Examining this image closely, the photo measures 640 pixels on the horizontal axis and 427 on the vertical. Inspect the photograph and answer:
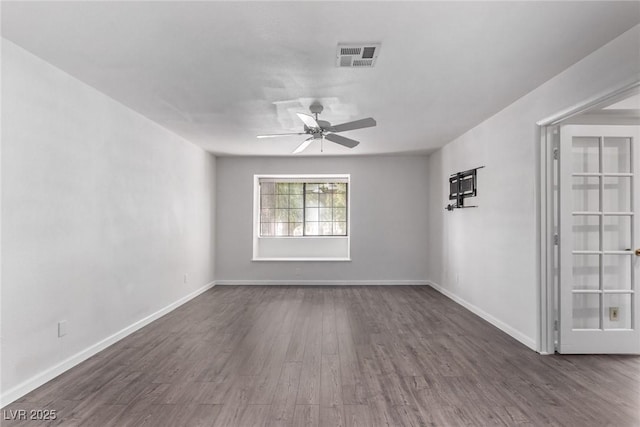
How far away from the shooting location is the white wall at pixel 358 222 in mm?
6812

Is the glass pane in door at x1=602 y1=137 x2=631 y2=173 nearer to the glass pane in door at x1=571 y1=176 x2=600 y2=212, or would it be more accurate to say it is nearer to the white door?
the white door

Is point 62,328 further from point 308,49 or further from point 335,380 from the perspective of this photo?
point 308,49

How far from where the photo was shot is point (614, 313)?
10.6 ft

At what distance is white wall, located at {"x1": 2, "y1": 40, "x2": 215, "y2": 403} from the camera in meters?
2.48

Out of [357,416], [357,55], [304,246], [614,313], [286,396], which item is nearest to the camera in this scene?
[357,416]

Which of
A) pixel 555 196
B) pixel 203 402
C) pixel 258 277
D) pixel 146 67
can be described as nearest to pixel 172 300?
pixel 258 277

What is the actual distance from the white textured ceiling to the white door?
837 mm

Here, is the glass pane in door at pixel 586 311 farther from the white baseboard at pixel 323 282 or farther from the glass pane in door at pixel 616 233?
the white baseboard at pixel 323 282

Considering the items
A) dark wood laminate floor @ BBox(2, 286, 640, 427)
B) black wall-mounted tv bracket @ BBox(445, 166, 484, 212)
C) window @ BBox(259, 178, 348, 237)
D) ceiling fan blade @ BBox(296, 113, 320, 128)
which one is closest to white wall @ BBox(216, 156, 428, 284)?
window @ BBox(259, 178, 348, 237)

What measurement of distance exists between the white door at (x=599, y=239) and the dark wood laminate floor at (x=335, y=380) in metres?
0.23

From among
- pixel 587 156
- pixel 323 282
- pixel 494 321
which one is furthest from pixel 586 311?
pixel 323 282

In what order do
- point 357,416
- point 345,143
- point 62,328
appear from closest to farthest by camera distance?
point 357,416, point 62,328, point 345,143

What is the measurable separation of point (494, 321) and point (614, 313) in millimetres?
1161

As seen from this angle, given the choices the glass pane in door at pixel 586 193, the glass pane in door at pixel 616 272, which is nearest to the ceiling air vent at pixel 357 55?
the glass pane in door at pixel 586 193
